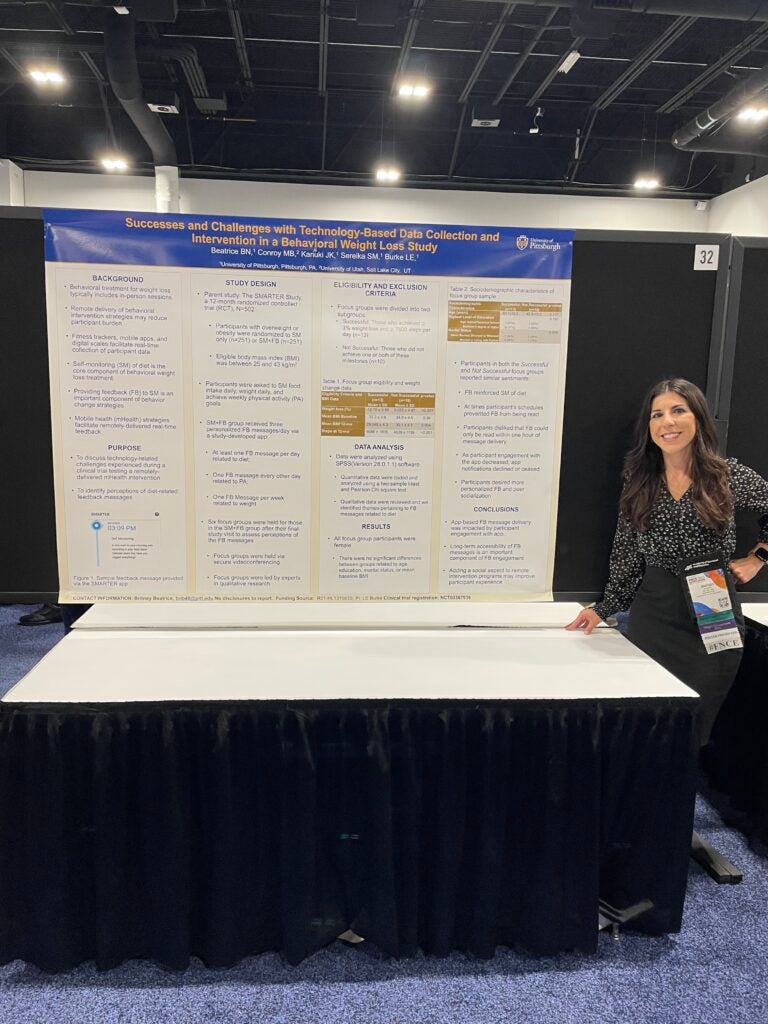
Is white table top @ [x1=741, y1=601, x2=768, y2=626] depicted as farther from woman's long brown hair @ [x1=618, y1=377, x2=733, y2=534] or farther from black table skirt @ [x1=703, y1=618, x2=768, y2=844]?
woman's long brown hair @ [x1=618, y1=377, x2=733, y2=534]

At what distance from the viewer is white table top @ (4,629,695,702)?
4.88 ft

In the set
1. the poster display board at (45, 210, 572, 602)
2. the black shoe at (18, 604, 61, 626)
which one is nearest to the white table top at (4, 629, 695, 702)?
the poster display board at (45, 210, 572, 602)

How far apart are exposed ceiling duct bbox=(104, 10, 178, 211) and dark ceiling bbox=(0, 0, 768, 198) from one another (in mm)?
186

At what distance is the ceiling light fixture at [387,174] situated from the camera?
18.5 ft

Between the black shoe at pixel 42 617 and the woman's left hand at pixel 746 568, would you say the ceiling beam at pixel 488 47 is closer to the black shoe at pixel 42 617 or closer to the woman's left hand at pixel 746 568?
the woman's left hand at pixel 746 568

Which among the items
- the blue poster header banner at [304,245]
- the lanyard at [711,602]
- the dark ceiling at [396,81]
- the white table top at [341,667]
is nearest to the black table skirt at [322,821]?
the white table top at [341,667]

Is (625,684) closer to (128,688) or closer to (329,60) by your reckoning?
(128,688)

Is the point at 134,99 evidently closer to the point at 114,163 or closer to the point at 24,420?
the point at 114,163

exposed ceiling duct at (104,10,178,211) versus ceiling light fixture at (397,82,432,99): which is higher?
ceiling light fixture at (397,82,432,99)

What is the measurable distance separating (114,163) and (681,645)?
6.11m

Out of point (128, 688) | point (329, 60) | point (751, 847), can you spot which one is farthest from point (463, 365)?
point (329, 60)

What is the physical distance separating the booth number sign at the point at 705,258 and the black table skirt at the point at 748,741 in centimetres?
120

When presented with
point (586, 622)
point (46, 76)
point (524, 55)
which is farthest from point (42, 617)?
point (524, 55)

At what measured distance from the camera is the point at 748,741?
2.29 meters
